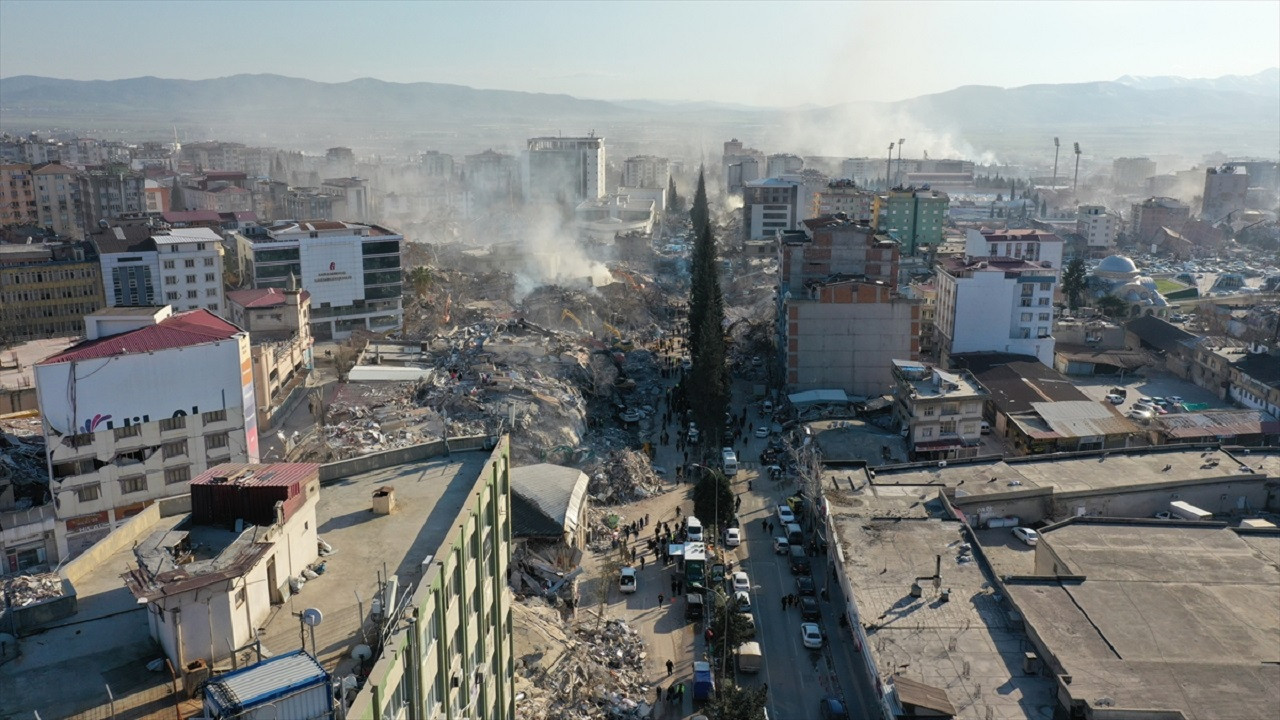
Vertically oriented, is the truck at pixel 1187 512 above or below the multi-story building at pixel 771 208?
below

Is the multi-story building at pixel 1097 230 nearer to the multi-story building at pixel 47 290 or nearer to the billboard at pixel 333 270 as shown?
the billboard at pixel 333 270

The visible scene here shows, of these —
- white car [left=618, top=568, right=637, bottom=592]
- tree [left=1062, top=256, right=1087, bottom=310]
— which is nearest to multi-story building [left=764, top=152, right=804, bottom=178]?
tree [left=1062, top=256, right=1087, bottom=310]

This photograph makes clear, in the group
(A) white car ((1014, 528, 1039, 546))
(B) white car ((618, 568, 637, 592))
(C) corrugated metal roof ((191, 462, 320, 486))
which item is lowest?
(B) white car ((618, 568, 637, 592))

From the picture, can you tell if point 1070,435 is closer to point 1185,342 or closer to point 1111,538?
point 1111,538

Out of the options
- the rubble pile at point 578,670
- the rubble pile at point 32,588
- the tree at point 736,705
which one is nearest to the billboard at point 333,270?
the rubble pile at point 32,588

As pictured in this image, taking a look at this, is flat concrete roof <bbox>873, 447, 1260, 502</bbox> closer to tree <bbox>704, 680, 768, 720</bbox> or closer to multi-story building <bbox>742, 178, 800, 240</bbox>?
tree <bbox>704, 680, 768, 720</bbox>

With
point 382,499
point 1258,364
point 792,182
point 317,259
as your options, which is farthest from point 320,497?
point 792,182

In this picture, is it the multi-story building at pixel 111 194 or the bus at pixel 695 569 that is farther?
the multi-story building at pixel 111 194

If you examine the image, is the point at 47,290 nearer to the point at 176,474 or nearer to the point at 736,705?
the point at 176,474
